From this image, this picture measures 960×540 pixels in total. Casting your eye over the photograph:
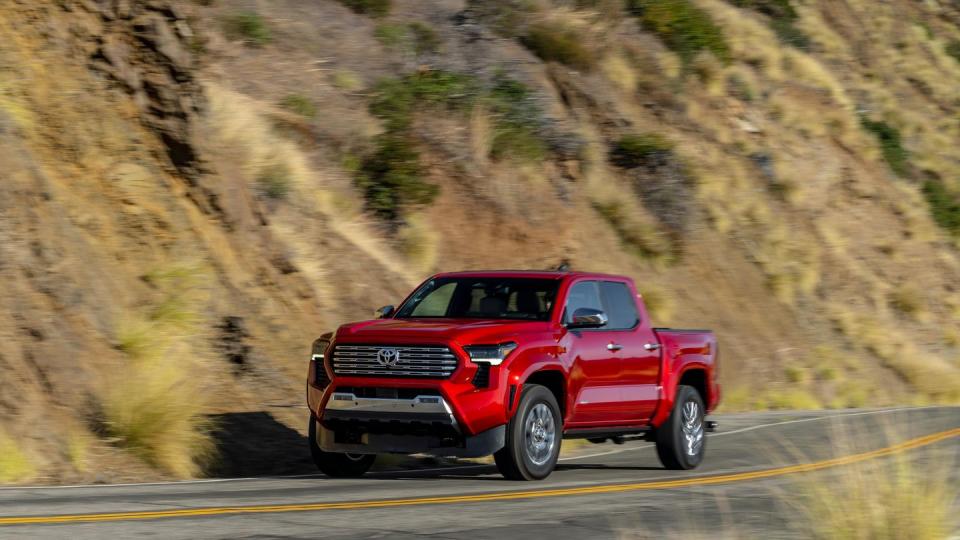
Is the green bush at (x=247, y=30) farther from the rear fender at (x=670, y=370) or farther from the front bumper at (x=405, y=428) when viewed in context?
the front bumper at (x=405, y=428)

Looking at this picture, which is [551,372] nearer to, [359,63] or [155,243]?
[155,243]

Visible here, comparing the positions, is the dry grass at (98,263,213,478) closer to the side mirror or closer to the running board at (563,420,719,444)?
the running board at (563,420,719,444)

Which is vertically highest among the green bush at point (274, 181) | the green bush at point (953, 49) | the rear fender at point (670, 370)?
the rear fender at point (670, 370)

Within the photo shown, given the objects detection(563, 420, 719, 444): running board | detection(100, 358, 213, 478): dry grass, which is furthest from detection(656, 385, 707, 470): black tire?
detection(100, 358, 213, 478): dry grass

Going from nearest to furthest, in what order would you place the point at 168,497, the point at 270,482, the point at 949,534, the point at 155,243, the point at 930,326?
1. the point at 949,534
2. the point at 168,497
3. the point at 270,482
4. the point at 155,243
5. the point at 930,326

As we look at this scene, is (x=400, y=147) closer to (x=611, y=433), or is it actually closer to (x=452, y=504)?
(x=611, y=433)

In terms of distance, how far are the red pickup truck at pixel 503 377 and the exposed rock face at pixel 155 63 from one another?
678 centimetres

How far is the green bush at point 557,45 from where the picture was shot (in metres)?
34.7

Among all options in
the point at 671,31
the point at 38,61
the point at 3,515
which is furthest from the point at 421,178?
the point at 3,515

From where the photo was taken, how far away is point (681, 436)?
15219mm

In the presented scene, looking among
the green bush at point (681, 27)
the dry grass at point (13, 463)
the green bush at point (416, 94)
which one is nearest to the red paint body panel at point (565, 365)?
the dry grass at point (13, 463)

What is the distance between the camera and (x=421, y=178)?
1085 inches

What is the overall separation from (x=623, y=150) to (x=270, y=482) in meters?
21.8

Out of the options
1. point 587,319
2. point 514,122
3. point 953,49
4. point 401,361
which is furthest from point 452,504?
point 953,49
